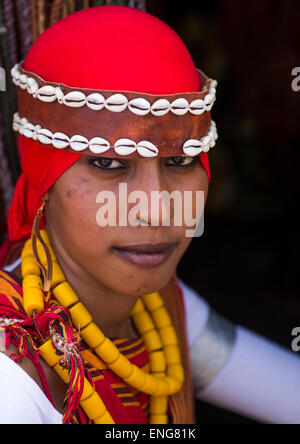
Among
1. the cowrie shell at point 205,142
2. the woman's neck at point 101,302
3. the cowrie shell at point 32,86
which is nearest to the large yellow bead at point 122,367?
the woman's neck at point 101,302

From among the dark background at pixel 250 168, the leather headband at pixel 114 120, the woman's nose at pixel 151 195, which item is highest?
the leather headband at pixel 114 120

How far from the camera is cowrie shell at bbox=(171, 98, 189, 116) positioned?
144 cm

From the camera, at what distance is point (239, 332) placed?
2.13 m

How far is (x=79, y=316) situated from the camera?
1579 millimetres

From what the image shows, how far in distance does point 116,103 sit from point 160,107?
0.10 meters

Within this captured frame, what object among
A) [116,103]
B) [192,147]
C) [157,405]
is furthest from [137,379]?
[116,103]

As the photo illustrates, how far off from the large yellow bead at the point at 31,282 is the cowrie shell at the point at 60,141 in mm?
338

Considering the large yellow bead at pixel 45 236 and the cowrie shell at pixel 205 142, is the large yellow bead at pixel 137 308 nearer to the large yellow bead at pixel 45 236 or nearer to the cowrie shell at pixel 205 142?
the large yellow bead at pixel 45 236

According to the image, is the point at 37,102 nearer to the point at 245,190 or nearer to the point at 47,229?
the point at 47,229

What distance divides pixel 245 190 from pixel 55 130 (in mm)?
3610

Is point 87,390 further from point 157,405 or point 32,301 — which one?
point 157,405

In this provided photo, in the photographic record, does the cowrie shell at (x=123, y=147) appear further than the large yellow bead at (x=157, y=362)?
No

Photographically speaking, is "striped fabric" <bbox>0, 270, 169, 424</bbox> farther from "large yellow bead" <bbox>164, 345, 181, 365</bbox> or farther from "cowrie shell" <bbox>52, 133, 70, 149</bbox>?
"cowrie shell" <bbox>52, 133, 70, 149</bbox>

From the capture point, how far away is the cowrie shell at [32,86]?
148 centimetres
